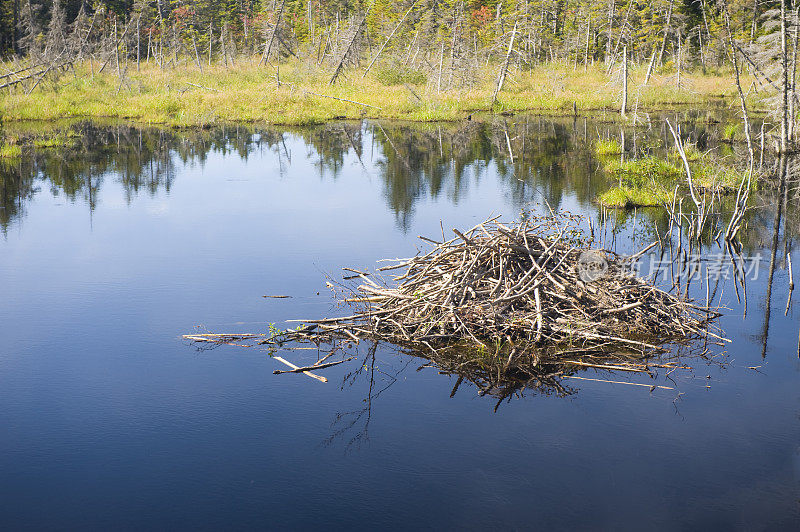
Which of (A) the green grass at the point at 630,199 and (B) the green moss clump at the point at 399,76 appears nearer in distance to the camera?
(A) the green grass at the point at 630,199

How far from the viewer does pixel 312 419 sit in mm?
9000

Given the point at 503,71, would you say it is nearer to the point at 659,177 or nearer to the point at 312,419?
the point at 659,177

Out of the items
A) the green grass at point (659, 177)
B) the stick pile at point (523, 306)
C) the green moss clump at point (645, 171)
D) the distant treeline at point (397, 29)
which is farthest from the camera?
the distant treeline at point (397, 29)

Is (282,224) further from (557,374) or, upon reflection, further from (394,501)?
(394,501)

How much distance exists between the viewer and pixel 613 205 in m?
20.0

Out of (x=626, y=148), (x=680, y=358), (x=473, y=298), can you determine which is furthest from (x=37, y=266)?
(x=626, y=148)

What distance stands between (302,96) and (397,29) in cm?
2207

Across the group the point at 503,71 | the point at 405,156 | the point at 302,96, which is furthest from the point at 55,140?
the point at 503,71

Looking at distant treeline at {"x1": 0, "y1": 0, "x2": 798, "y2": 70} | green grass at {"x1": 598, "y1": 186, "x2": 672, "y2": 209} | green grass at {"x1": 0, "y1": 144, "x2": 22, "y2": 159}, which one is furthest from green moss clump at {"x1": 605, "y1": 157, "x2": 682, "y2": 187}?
distant treeline at {"x1": 0, "y1": 0, "x2": 798, "y2": 70}

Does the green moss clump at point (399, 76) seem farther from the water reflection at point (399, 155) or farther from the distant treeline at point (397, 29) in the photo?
the water reflection at point (399, 155)

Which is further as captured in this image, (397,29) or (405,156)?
(397,29)

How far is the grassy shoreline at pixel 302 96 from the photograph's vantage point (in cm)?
4069

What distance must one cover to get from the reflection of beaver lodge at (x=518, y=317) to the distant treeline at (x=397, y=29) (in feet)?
127

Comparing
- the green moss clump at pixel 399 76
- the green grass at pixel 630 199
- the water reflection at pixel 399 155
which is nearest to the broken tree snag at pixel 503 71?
the water reflection at pixel 399 155
